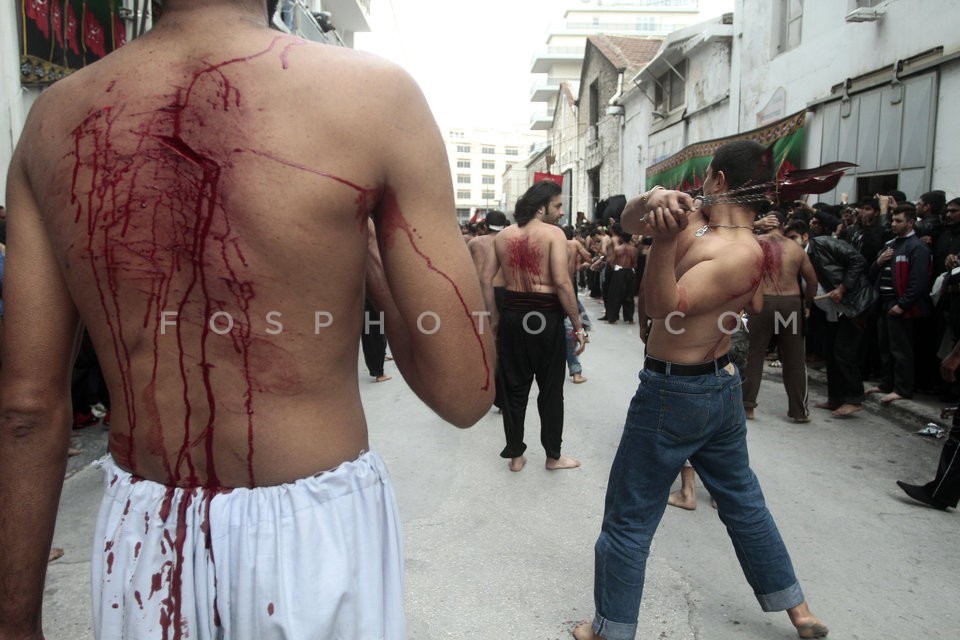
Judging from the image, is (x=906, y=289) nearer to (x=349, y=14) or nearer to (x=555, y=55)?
(x=349, y=14)

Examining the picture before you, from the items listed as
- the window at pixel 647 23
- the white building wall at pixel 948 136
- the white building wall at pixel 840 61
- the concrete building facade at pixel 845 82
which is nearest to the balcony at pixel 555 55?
the window at pixel 647 23

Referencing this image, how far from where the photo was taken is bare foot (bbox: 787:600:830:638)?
8.75 feet

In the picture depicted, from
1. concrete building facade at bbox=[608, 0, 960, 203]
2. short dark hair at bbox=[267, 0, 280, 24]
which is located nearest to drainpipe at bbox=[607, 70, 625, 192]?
concrete building facade at bbox=[608, 0, 960, 203]

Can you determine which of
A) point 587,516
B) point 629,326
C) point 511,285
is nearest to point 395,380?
point 511,285

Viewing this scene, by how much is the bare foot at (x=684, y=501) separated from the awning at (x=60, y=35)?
253 inches

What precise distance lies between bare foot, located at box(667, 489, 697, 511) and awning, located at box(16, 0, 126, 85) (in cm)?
642

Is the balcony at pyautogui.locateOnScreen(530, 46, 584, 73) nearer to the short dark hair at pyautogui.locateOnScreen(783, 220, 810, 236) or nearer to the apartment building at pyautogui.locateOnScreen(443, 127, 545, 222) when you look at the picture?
the apartment building at pyautogui.locateOnScreen(443, 127, 545, 222)

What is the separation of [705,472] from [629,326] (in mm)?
9430

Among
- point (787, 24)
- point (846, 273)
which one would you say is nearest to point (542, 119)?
point (787, 24)

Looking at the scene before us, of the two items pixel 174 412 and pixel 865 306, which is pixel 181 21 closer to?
pixel 174 412

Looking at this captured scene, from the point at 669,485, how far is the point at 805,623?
836 millimetres

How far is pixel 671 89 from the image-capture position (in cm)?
1681

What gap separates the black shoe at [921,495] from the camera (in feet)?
13.0

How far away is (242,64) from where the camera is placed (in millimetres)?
1000
